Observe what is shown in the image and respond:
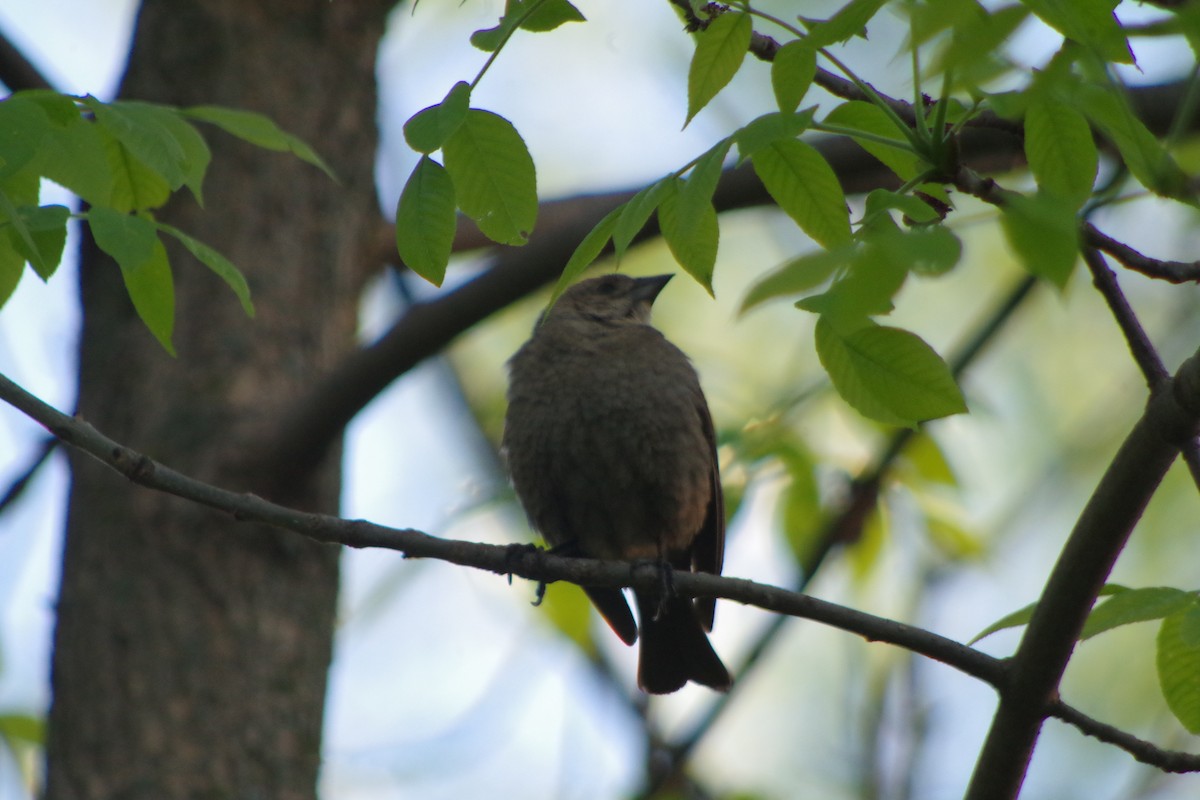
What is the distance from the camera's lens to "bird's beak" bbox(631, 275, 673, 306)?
6.00 m

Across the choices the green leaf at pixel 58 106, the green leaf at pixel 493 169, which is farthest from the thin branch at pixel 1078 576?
the green leaf at pixel 58 106

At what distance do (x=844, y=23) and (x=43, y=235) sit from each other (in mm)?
1571

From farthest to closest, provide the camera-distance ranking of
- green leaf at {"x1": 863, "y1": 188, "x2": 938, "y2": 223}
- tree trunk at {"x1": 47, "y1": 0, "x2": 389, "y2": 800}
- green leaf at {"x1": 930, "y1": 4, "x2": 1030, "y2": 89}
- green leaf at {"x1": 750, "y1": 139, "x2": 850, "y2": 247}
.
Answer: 1. tree trunk at {"x1": 47, "y1": 0, "x2": 389, "y2": 800}
2. green leaf at {"x1": 750, "y1": 139, "x2": 850, "y2": 247}
3. green leaf at {"x1": 863, "y1": 188, "x2": 938, "y2": 223}
4. green leaf at {"x1": 930, "y1": 4, "x2": 1030, "y2": 89}

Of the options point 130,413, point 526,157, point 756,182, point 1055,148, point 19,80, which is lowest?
point 1055,148

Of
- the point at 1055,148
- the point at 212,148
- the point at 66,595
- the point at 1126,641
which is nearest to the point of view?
the point at 1055,148

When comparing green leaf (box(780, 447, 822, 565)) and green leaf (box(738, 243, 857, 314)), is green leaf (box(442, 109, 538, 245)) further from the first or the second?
green leaf (box(780, 447, 822, 565))

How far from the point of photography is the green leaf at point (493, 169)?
8.43ft

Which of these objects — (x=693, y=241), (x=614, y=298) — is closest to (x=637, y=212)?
(x=693, y=241)

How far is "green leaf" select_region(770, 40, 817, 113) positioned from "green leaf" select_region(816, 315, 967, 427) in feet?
1.35

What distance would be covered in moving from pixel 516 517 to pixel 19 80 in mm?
3353

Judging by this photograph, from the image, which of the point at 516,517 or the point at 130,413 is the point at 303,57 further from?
the point at 516,517

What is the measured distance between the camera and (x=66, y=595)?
4637 mm

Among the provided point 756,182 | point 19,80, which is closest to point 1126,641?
point 756,182

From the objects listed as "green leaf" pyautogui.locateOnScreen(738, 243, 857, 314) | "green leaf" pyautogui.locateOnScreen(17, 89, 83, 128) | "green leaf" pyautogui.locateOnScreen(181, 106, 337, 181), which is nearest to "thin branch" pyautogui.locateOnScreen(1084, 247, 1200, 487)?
"green leaf" pyautogui.locateOnScreen(738, 243, 857, 314)
